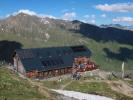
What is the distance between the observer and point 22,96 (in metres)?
56.8

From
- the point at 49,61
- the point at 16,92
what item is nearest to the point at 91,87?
the point at 49,61

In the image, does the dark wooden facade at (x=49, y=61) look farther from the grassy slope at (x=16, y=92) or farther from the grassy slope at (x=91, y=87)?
the grassy slope at (x=16, y=92)

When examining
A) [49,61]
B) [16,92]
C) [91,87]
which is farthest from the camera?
[49,61]

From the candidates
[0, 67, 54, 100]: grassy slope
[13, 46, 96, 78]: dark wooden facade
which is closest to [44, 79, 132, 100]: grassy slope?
[13, 46, 96, 78]: dark wooden facade

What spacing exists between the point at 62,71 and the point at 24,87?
44544 millimetres

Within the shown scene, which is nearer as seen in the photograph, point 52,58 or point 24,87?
point 24,87

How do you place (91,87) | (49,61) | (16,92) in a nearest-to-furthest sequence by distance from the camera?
(16,92), (91,87), (49,61)

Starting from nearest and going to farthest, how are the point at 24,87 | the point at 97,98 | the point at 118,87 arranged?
the point at 24,87 < the point at 97,98 < the point at 118,87

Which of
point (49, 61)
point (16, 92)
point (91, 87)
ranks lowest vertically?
point (91, 87)

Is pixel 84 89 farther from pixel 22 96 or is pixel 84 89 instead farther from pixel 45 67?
pixel 22 96

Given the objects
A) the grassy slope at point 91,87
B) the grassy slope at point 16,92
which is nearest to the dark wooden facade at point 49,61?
the grassy slope at point 91,87

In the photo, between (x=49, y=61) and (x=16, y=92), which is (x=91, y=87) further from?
(x=16, y=92)

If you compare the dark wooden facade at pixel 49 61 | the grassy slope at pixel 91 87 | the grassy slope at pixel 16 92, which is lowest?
the grassy slope at pixel 91 87

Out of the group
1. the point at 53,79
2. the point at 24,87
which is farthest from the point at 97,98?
the point at 53,79
